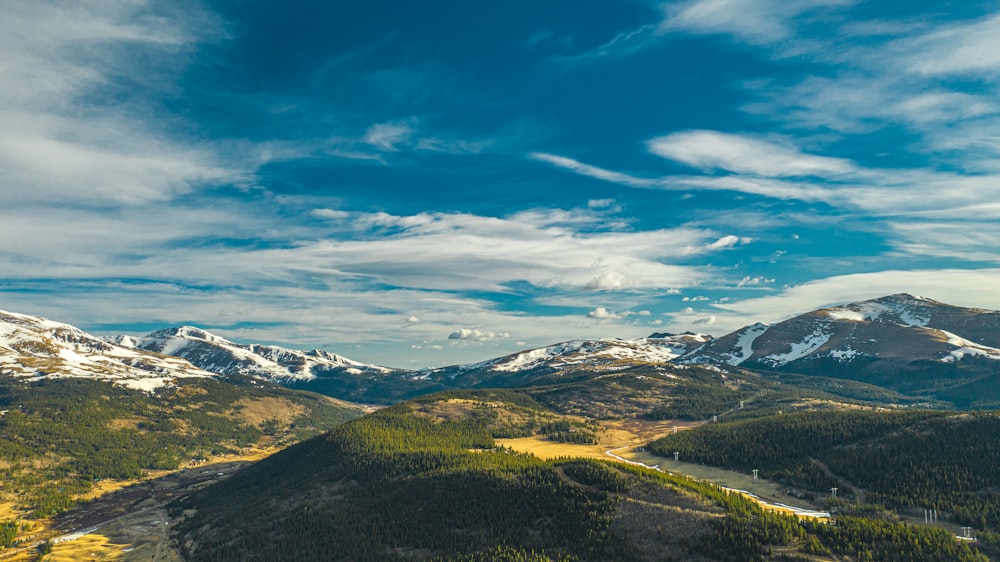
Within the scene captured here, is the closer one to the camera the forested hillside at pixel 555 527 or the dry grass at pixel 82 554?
the forested hillside at pixel 555 527

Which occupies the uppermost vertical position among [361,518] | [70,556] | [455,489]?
[455,489]

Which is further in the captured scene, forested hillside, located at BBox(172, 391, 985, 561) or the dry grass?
the dry grass

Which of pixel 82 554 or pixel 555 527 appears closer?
pixel 555 527

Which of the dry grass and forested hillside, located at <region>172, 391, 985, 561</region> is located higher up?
forested hillside, located at <region>172, 391, 985, 561</region>

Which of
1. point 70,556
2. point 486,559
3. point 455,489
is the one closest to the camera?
point 486,559

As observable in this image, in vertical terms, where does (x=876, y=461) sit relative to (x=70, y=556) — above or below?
above

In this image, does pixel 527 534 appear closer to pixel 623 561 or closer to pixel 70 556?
pixel 623 561

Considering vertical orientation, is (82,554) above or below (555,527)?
below

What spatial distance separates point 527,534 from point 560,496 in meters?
16.2

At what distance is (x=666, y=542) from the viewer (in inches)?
5010

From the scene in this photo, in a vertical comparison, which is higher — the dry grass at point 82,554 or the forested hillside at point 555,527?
the forested hillside at point 555,527

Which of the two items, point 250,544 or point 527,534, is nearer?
point 527,534

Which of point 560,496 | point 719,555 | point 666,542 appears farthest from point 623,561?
point 560,496

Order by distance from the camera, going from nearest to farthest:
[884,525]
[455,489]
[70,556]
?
[884,525] < [455,489] < [70,556]
